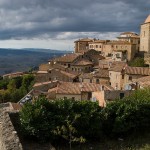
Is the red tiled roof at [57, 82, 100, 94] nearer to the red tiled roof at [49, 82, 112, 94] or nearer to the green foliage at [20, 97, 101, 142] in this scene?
the red tiled roof at [49, 82, 112, 94]

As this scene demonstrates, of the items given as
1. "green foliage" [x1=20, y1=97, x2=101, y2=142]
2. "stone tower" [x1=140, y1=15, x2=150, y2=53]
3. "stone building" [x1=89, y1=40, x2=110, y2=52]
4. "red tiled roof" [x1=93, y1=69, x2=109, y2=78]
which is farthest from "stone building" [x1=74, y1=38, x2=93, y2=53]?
"green foliage" [x1=20, y1=97, x2=101, y2=142]

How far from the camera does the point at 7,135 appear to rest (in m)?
15.7

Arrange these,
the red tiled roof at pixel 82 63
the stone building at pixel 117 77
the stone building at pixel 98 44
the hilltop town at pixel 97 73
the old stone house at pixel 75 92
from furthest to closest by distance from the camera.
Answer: the stone building at pixel 98 44, the red tiled roof at pixel 82 63, the stone building at pixel 117 77, the old stone house at pixel 75 92, the hilltop town at pixel 97 73

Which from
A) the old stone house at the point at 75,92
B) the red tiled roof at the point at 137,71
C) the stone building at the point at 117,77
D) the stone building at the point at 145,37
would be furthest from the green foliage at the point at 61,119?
the stone building at the point at 145,37

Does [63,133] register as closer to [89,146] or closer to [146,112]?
[89,146]

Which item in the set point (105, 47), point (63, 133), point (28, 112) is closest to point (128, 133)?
point (63, 133)

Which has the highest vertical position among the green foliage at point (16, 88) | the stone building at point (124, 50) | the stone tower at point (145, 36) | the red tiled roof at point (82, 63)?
the stone tower at point (145, 36)

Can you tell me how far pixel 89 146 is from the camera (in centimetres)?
1845

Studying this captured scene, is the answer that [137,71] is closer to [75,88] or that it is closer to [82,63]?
[75,88]

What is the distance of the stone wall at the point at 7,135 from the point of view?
553 inches

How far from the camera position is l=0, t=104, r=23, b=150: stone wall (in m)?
14.1

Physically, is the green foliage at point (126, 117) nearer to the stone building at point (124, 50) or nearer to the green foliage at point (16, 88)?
the green foliage at point (16, 88)

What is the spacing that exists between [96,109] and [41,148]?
4193 millimetres

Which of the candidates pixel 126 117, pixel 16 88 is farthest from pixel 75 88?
pixel 16 88
